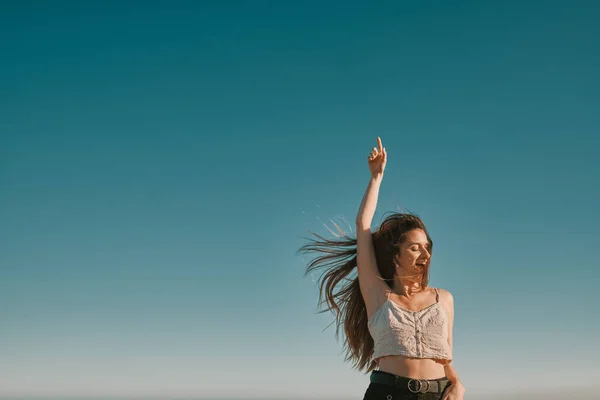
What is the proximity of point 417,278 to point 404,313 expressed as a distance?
43 centimetres

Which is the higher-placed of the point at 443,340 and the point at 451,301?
the point at 451,301

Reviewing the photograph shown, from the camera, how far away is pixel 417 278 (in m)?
6.55

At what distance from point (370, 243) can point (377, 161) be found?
2.50 feet

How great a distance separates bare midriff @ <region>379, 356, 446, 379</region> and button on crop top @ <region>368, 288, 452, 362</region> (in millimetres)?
46

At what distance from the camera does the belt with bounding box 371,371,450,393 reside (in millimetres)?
5852

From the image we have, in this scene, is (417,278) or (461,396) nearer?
(461,396)

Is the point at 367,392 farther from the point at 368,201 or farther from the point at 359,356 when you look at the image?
the point at 368,201

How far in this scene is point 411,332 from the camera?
6.13 m

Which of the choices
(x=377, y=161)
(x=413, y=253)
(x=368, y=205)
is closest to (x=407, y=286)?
(x=413, y=253)

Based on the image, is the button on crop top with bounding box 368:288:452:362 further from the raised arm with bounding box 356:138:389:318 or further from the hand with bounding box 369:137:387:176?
the hand with bounding box 369:137:387:176

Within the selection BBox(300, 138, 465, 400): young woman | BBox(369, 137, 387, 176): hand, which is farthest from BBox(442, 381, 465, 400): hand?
BBox(369, 137, 387, 176): hand

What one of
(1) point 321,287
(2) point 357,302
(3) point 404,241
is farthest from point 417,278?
(1) point 321,287

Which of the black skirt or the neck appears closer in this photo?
the black skirt

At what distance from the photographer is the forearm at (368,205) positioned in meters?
6.53
